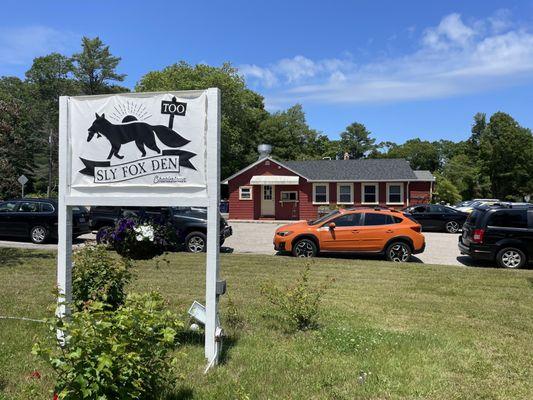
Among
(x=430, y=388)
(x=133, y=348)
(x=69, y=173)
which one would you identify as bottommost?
(x=430, y=388)

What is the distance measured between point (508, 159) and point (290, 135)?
28148mm

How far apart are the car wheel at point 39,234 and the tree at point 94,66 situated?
4563 cm

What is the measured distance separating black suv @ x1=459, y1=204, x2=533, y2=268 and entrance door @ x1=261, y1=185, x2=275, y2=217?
22046mm

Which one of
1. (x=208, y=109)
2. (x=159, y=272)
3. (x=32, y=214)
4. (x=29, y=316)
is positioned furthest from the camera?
(x=32, y=214)

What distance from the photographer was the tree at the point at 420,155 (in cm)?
9075

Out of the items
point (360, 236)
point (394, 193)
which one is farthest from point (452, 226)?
point (360, 236)

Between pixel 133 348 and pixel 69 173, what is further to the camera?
pixel 69 173

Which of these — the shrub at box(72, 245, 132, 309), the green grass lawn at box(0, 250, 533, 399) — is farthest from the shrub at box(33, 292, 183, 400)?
the shrub at box(72, 245, 132, 309)

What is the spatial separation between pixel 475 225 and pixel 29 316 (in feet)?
36.5

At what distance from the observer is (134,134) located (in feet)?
16.3

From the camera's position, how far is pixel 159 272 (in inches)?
421

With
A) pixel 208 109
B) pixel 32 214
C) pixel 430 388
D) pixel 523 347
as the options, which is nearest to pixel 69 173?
pixel 208 109

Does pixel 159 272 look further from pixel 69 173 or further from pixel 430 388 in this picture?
pixel 430 388

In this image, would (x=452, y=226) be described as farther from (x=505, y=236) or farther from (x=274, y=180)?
(x=274, y=180)
